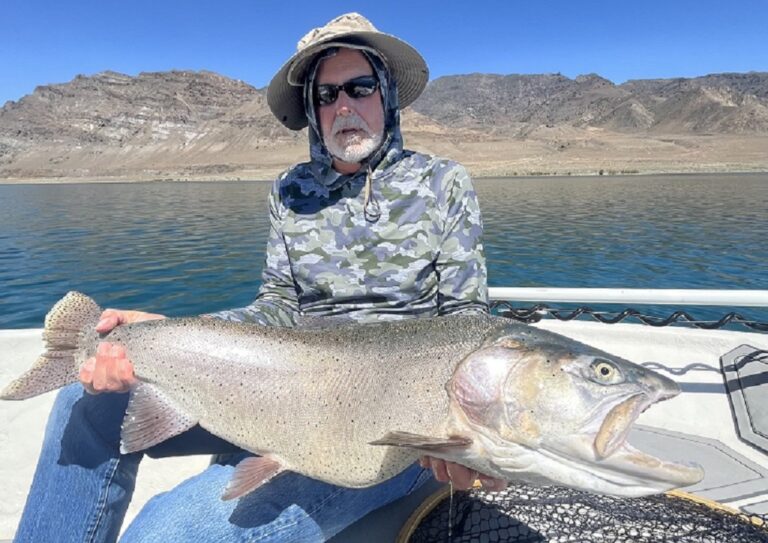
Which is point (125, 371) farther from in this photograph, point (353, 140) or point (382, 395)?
point (353, 140)

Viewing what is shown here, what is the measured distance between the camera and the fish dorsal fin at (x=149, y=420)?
251 centimetres

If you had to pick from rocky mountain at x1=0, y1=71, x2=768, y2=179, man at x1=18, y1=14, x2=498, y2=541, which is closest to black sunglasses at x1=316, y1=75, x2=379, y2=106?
man at x1=18, y1=14, x2=498, y2=541

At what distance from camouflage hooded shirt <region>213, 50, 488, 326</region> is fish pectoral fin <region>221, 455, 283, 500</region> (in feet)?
2.71

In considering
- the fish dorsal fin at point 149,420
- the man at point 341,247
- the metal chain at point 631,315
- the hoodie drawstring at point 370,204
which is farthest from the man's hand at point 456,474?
the metal chain at point 631,315

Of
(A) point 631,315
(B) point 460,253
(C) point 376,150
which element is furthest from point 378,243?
(A) point 631,315

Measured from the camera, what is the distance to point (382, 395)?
245cm

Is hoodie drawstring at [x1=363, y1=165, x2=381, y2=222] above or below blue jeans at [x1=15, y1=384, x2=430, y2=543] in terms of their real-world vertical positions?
above

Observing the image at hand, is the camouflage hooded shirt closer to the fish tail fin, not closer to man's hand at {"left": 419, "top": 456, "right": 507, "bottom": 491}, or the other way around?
the fish tail fin

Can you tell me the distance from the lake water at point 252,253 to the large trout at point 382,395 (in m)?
11.2

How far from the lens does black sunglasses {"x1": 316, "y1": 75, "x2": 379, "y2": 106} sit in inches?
130

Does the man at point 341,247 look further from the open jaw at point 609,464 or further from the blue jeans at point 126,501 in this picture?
the open jaw at point 609,464

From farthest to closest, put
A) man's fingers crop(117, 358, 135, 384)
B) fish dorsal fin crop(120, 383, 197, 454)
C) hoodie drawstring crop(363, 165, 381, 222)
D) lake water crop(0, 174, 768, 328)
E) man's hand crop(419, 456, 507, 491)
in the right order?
lake water crop(0, 174, 768, 328), hoodie drawstring crop(363, 165, 381, 222), man's fingers crop(117, 358, 135, 384), fish dorsal fin crop(120, 383, 197, 454), man's hand crop(419, 456, 507, 491)

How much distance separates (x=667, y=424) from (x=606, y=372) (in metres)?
2.49

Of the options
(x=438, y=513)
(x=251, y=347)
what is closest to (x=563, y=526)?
(x=438, y=513)
